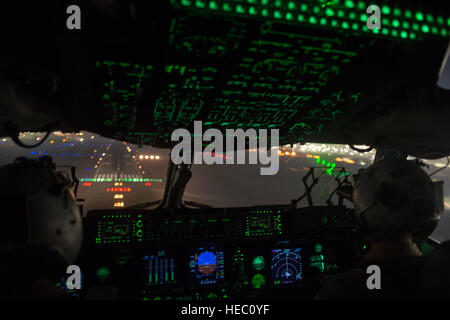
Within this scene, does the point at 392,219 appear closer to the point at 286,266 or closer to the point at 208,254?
the point at 286,266

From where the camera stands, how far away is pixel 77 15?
0.95 meters

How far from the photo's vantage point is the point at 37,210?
1254 millimetres

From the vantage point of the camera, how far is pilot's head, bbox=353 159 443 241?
5.40ft

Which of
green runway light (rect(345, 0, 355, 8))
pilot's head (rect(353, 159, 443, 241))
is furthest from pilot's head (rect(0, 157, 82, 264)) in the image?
pilot's head (rect(353, 159, 443, 241))

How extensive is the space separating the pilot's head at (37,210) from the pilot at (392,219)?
1.30m

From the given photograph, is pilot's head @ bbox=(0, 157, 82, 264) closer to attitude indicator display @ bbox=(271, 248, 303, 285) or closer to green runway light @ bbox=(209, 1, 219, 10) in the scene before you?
green runway light @ bbox=(209, 1, 219, 10)

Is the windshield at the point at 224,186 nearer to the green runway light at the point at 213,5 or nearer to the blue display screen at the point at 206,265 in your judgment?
Result: the blue display screen at the point at 206,265

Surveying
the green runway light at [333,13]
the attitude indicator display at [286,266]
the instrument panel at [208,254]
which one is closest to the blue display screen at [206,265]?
the instrument panel at [208,254]

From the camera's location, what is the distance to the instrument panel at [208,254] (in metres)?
2.57

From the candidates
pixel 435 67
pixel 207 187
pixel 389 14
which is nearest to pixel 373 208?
pixel 435 67

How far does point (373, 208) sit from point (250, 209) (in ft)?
4.39

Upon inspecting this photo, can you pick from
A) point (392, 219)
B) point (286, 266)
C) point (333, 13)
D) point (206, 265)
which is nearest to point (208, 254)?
point (206, 265)

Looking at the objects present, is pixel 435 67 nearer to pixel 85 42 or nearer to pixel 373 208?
pixel 373 208

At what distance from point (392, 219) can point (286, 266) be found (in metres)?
1.52
